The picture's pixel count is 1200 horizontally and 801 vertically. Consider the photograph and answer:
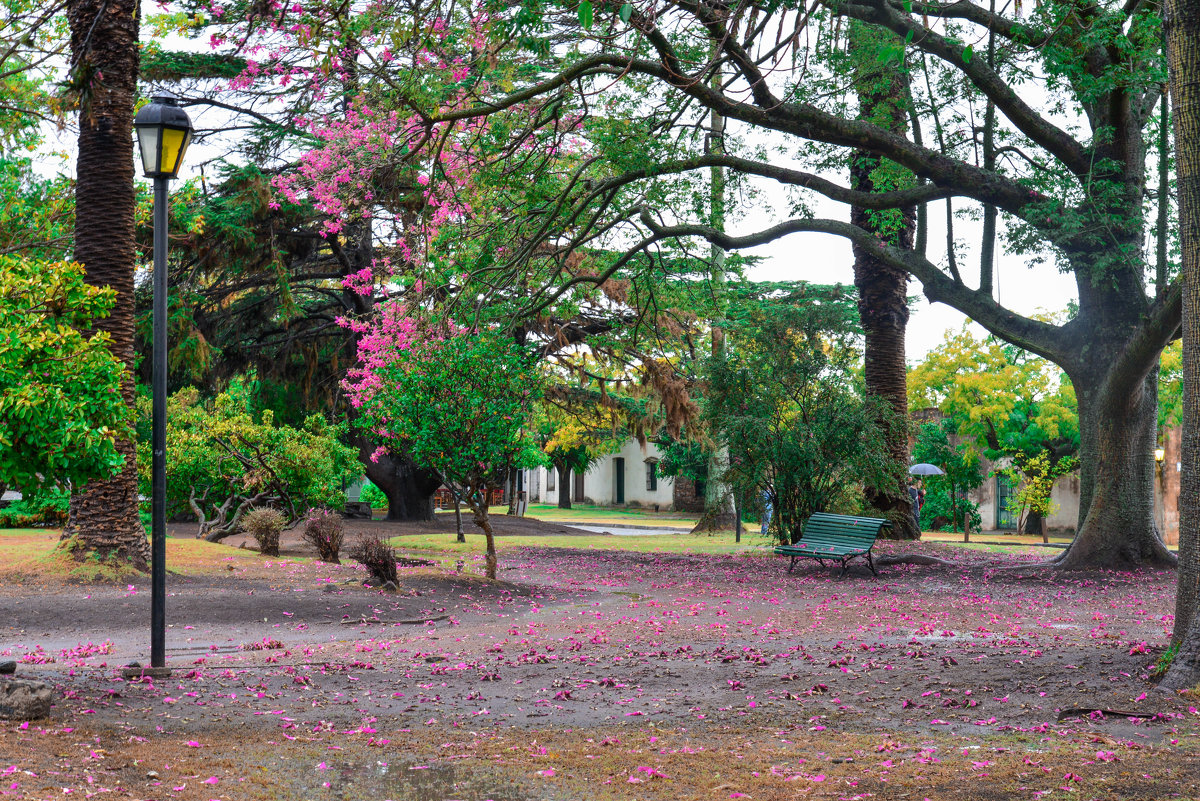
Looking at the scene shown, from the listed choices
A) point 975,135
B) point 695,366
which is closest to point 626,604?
point 975,135

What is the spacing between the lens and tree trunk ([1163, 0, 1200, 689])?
250 inches

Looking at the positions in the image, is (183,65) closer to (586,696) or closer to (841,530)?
(841,530)

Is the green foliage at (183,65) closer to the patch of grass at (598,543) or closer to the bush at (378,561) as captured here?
the patch of grass at (598,543)

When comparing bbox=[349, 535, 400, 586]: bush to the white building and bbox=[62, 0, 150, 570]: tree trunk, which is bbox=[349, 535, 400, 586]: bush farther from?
the white building

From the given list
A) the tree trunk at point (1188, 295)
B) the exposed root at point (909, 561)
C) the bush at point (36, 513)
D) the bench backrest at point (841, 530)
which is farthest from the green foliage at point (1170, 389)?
the bush at point (36, 513)

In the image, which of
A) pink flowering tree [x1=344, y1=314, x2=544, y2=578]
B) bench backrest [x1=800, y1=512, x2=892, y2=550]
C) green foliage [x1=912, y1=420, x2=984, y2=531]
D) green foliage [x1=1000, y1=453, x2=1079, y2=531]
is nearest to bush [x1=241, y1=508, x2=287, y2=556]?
pink flowering tree [x1=344, y1=314, x2=544, y2=578]

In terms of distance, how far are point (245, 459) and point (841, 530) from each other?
33.6 ft

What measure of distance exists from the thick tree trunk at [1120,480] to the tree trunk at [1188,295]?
26.8 feet

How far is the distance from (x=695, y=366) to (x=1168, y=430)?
54.1 ft

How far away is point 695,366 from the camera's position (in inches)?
923

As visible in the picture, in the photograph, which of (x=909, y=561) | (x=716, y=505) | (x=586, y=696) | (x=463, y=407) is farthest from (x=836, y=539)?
(x=716, y=505)

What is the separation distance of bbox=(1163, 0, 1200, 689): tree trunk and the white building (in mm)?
42245

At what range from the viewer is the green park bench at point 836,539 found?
15.3m

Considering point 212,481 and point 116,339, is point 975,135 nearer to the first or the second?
point 116,339
